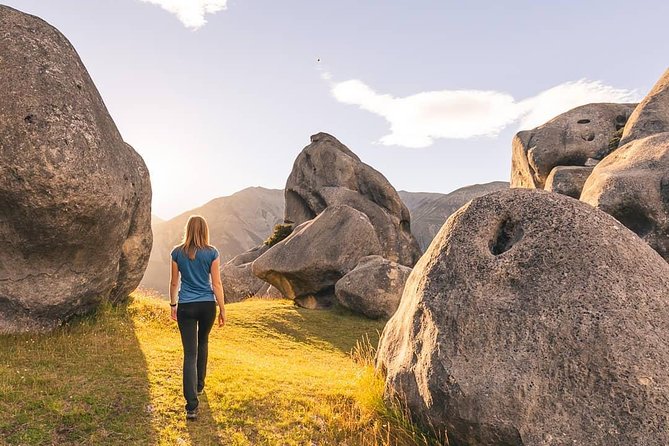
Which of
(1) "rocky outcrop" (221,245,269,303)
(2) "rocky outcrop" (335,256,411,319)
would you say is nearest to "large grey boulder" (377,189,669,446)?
(2) "rocky outcrop" (335,256,411,319)

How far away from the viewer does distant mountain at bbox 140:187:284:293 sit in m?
101

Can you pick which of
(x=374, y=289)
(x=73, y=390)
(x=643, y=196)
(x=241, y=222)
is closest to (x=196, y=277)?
(x=73, y=390)

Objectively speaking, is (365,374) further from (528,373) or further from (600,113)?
(600,113)

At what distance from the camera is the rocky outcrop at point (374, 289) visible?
70.6 feet

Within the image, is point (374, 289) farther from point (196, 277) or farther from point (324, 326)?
point (196, 277)

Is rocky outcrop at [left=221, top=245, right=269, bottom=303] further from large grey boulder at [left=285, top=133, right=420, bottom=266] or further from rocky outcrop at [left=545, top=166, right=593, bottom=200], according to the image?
rocky outcrop at [left=545, top=166, right=593, bottom=200]

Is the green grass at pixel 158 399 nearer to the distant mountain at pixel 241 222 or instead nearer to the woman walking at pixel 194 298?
the woman walking at pixel 194 298

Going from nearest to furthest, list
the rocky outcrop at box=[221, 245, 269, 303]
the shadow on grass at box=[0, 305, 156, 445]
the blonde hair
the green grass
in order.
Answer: the shadow on grass at box=[0, 305, 156, 445] → the green grass → the blonde hair → the rocky outcrop at box=[221, 245, 269, 303]

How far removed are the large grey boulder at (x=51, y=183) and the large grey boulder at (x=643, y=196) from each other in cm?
1399

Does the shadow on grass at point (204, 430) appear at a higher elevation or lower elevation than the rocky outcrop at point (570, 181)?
lower

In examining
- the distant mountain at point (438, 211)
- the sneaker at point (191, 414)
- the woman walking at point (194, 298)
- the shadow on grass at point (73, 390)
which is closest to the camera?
the shadow on grass at point (73, 390)

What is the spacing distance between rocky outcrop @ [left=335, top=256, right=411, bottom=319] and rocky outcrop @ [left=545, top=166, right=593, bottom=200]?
855 cm

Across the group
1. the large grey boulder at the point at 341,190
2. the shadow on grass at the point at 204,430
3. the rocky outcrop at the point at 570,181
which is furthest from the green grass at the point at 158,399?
the large grey boulder at the point at 341,190

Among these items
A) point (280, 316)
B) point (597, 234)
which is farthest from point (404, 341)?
point (280, 316)
